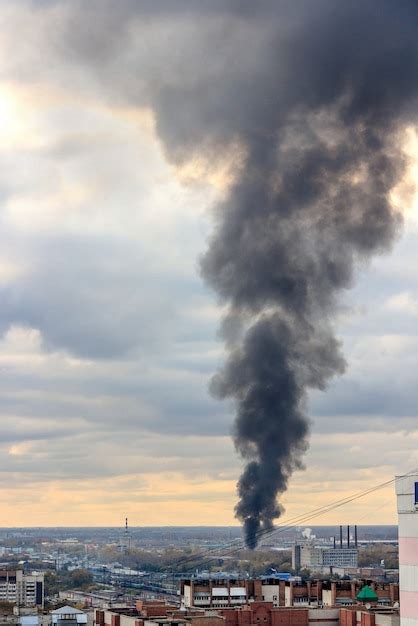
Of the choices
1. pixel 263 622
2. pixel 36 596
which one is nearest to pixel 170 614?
pixel 263 622

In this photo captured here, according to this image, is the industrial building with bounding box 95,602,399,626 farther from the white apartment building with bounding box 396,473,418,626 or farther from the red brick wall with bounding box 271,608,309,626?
the white apartment building with bounding box 396,473,418,626

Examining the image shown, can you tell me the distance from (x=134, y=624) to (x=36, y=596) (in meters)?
127

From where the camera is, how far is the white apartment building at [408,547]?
45.0 m

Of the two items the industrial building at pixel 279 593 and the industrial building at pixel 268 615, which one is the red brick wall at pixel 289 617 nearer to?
the industrial building at pixel 268 615

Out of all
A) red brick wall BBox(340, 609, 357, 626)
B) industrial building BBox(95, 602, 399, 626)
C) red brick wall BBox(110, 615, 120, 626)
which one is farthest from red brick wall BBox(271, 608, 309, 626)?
red brick wall BBox(110, 615, 120, 626)

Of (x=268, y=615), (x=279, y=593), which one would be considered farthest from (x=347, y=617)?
(x=279, y=593)

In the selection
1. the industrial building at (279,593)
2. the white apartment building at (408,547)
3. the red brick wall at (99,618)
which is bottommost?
the red brick wall at (99,618)

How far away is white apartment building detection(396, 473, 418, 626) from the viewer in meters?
45.0

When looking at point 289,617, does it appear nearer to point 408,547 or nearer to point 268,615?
point 268,615

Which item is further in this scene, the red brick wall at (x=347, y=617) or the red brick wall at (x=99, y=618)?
the red brick wall at (x=99, y=618)

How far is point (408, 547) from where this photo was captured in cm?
4544

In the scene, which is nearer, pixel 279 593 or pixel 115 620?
pixel 115 620

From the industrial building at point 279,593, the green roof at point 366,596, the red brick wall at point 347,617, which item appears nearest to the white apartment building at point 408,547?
the red brick wall at point 347,617

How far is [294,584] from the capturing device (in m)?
111
